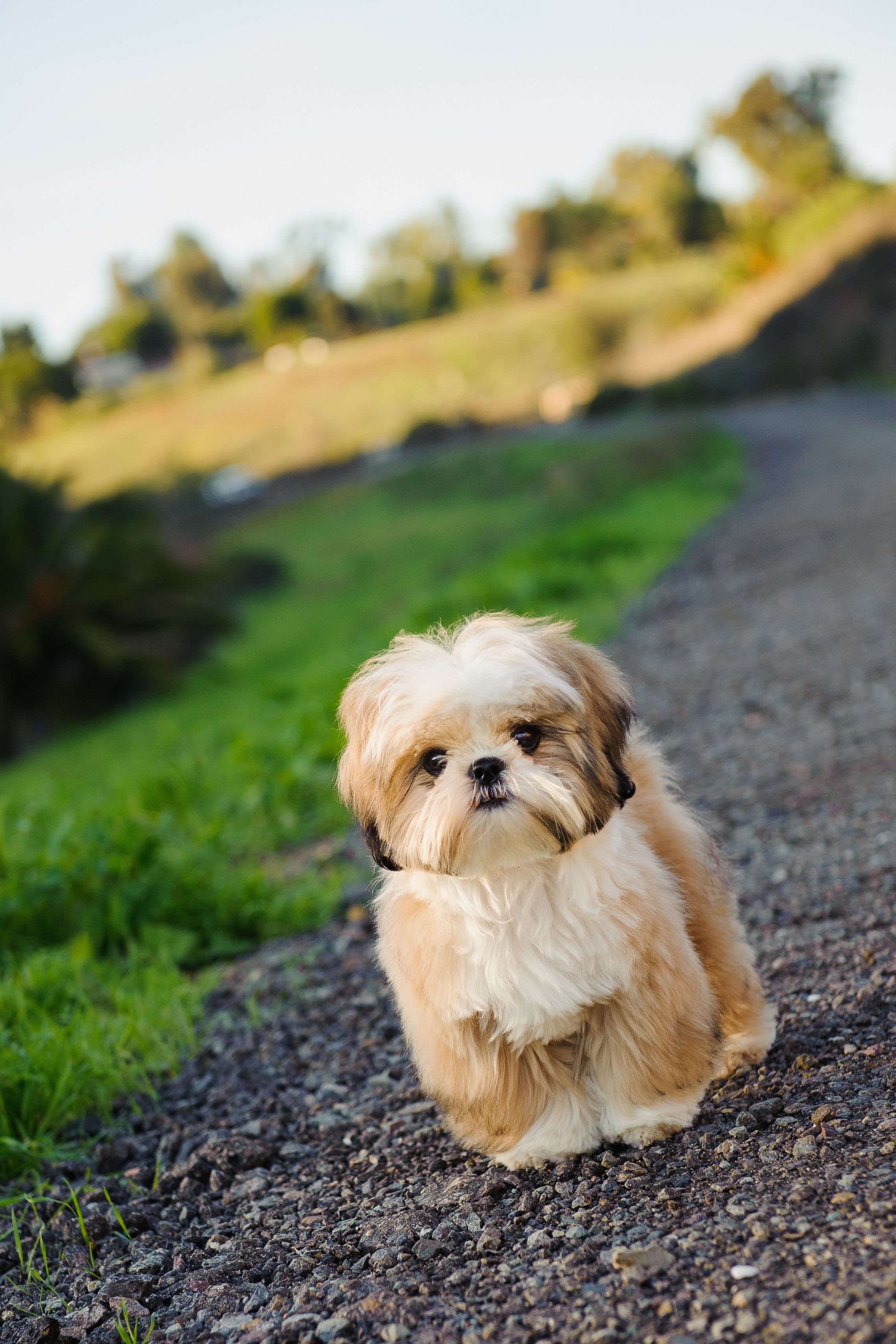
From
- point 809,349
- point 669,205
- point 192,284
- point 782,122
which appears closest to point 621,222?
point 669,205

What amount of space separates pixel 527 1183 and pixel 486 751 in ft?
3.75

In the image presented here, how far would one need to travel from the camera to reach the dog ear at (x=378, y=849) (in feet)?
9.04

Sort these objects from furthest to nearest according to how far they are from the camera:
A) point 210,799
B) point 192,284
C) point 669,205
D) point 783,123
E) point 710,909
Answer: point 192,284 < point 669,205 < point 783,123 < point 210,799 < point 710,909

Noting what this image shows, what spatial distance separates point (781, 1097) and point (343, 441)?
4101 cm

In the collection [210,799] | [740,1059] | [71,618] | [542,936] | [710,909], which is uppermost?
[542,936]

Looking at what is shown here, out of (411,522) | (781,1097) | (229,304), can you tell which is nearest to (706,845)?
(781,1097)

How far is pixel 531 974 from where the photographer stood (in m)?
2.64

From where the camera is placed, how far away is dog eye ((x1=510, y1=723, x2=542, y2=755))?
8.54 ft

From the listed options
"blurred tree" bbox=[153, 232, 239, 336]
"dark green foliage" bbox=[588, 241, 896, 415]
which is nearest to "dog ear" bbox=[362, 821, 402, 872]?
"dark green foliage" bbox=[588, 241, 896, 415]

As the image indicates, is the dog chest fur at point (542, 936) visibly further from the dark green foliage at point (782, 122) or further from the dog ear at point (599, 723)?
the dark green foliage at point (782, 122)

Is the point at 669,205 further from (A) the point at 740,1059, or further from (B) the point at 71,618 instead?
(A) the point at 740,1059

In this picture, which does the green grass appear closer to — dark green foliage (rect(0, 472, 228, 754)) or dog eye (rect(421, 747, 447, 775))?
dark green foliage (rect(0, 472, 228, 754))

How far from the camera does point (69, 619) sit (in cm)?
1302

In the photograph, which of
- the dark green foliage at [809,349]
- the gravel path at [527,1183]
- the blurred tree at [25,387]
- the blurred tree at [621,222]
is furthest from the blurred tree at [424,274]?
the gravel path at [527,1183]
